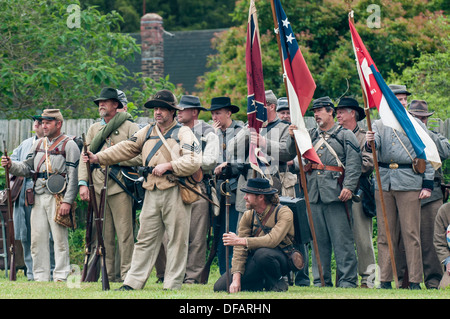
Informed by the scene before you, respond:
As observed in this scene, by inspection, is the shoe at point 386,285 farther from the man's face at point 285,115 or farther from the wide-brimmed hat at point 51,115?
the wide-brimmed hat at point 51,115

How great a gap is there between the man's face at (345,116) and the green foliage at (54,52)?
7.19m

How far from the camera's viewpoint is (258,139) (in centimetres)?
1098

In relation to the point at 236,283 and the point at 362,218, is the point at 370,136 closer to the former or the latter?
the point at 362,218

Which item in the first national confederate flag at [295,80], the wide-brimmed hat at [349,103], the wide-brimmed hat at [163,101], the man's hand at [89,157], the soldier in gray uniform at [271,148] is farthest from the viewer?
the wide-brimmed hat at [349,103]

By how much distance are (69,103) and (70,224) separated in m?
7.67

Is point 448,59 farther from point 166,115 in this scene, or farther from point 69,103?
point 166,115

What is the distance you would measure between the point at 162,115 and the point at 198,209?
7.46ft

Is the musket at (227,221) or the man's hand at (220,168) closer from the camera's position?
the musket at (227,221)

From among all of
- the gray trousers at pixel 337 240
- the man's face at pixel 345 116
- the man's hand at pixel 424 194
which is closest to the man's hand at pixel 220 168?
the gray trousers at pixel 337 240

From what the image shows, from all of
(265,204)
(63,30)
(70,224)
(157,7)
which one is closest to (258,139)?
(265,204)

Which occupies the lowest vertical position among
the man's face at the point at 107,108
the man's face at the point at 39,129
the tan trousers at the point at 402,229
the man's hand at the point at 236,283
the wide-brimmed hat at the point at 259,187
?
the man's hand at the point at 236,283

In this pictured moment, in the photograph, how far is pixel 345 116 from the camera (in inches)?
481

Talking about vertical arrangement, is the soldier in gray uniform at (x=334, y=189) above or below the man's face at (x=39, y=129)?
below

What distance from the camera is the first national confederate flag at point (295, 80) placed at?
11.1 meters
